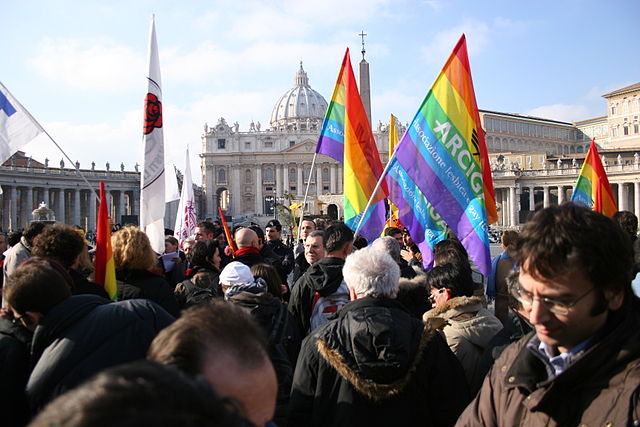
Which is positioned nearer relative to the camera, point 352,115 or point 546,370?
point 546,370

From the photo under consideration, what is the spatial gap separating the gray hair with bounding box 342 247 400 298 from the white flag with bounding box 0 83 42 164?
5.23 metres

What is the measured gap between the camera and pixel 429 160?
6.93 m

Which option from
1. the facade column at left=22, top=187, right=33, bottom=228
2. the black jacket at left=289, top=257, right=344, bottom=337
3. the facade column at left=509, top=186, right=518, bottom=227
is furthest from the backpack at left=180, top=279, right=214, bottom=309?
the facade column at left=509, top=186, right=518, bottom=227

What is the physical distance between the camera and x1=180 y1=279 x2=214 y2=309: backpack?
477 centimetres

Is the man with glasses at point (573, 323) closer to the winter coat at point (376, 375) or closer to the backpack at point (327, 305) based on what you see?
the winter coat at point (376, 375)

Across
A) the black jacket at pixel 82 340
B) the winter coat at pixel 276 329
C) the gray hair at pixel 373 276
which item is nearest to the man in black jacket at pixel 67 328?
the black jacket at pixel 82 340

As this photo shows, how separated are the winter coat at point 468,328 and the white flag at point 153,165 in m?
3.88

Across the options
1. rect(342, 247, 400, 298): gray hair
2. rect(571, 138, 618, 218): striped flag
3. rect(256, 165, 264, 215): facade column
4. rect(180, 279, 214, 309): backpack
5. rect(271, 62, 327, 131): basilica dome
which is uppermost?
rect(271, 62, 327, 131): basilica dome

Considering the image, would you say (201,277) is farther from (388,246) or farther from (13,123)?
(13,123)

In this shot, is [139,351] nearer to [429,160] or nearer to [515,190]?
[429,160]

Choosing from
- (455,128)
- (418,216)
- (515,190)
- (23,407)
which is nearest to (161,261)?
(418,216)

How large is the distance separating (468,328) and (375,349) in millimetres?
1050

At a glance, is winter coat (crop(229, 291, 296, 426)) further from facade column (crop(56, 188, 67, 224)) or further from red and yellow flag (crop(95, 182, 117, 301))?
facade column (crop(56, 188, 67, 224))

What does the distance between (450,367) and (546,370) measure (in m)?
1.17
